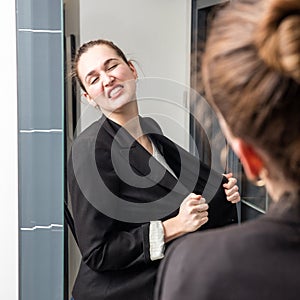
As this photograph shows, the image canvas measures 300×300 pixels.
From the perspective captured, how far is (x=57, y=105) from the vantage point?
1604 mm

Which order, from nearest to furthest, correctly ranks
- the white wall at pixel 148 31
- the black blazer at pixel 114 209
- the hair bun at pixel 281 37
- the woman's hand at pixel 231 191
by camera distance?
1. the hair bun at pixel 281 37
2. the black blazer at pixel 114 209
3. the woman's hand at pixel 231 191
4. the white wall at pixel 148 31

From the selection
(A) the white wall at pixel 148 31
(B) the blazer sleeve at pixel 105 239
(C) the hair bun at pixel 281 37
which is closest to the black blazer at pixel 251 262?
(C) the hair bun at pixel 281 37

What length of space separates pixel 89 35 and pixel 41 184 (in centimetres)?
60

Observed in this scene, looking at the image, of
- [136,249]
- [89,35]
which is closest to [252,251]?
[136,249]

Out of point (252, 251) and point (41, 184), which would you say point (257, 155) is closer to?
point (252, 251)

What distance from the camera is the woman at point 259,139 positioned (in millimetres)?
489

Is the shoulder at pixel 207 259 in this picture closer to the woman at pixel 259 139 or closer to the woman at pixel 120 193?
the woman at pixel 259 139

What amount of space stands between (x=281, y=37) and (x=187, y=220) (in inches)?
30.1

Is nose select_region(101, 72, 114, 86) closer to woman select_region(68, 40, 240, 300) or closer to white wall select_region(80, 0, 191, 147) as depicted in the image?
woman select_region(68, 40, 240, 300)

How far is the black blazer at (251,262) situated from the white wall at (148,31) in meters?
1.37

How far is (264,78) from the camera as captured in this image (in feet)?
1.62

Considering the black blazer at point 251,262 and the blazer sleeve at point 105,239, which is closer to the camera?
the black blazer at point 251,262

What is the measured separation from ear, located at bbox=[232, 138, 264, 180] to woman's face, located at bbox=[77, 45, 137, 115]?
0.72m

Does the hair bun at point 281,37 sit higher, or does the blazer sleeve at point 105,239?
the hair bun at point 281,37
